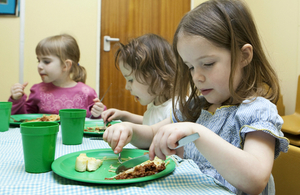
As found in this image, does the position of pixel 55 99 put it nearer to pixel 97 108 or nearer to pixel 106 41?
pixel 97 108

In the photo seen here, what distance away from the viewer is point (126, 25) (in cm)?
319

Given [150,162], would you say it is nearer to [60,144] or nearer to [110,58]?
[60,144]

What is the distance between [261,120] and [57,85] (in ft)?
5.43

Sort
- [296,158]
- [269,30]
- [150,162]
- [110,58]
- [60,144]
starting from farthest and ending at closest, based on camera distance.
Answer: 1. [110,58]
2. [269,30]
3. [296,158]
4. [60,144]
5. [150,162]

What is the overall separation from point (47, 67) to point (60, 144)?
3.79ft

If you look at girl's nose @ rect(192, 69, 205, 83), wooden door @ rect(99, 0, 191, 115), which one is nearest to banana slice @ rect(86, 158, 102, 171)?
girl's nose @ rect(192, 69, 205, 83)

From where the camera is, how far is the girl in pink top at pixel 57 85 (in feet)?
5.99

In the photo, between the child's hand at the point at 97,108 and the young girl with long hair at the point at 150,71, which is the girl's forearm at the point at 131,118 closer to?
the young girl with long hair at the point at 150,71

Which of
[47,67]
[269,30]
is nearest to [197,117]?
[47,67]

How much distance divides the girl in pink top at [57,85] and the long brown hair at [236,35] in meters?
1.18

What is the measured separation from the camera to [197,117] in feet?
3.11

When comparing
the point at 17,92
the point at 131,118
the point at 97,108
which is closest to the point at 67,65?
the point at 17,92

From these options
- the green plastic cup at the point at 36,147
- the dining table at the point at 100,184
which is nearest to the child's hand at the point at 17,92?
the dining table at the point at 100,184

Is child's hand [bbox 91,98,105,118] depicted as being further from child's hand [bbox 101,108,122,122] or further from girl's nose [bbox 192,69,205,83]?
girl's nose [bbox 192,69,205,83]
